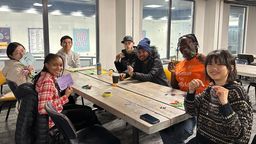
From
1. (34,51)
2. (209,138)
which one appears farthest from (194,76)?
(34,51)

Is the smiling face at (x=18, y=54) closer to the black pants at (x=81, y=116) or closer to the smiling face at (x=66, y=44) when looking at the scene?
the smiling face at (x=66, y=44)

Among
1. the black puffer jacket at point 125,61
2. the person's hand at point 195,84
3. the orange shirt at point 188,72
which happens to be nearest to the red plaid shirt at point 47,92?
the person's hand at point 195,84

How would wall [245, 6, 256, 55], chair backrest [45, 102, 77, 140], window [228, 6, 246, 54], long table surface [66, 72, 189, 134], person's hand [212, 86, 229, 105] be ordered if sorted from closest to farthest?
person's hand [212, 86, 229, 105] < chair backrest [45, 102, 77, 140] < long table surface [66, 72, 189, 134] < window [228, 6, 246, 54] < wall [245, 6, 256, 55]

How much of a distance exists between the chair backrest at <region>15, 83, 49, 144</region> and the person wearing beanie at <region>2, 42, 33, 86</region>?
39.6 inches

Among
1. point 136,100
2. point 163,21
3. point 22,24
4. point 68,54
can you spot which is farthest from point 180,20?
point 136,100

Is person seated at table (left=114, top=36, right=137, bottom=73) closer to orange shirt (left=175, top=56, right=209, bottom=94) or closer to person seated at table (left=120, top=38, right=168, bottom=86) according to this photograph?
person seated at table (left=120, top=38, right=168, bottom=86)

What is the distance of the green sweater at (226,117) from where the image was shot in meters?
1.23

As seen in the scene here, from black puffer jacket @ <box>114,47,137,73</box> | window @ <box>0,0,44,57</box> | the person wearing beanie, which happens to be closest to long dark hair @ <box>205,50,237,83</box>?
black puffer jacket @ <box>114,47,137,73</box>

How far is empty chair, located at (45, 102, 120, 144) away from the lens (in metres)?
1.42

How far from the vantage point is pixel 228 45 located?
8.11 metres

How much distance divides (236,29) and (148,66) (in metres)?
6.94

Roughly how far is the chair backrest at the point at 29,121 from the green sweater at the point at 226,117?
3.85 feet

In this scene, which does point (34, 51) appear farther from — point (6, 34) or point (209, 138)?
point (209, 138)

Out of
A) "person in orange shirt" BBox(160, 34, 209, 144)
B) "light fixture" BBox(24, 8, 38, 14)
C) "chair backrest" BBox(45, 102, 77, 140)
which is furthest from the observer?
"light fixture" BBox(24, 8, 38, 14)
